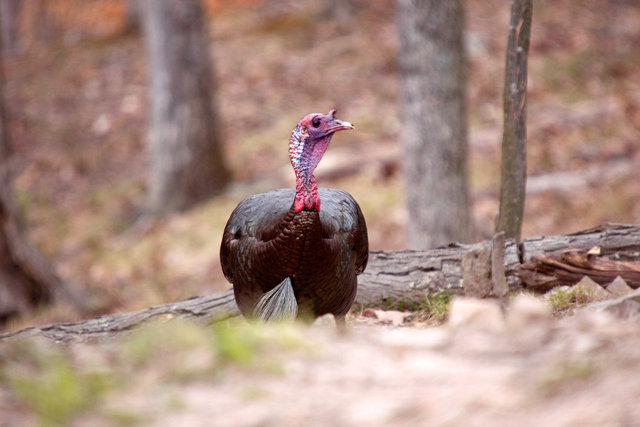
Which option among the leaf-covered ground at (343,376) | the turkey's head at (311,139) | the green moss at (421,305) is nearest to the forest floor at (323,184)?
the leaf-covered ground at (343,376)

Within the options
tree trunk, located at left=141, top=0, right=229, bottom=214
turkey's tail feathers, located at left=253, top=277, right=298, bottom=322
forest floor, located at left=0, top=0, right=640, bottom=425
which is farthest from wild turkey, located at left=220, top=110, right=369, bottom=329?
tree trunk, located at left=141, top=0, right=229, bottom=214

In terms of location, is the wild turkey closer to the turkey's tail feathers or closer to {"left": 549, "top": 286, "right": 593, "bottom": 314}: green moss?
the turkey's tail feathers

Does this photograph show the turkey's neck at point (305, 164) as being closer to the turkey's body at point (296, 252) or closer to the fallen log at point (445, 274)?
the turkey's body at point (296, 252)

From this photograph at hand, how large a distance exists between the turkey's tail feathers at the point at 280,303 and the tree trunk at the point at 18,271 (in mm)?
5181

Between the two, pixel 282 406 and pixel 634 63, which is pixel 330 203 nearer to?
pixel 282 406

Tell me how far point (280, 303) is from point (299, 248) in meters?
0.34

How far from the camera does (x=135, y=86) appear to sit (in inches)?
536

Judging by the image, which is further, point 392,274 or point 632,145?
point 632,145

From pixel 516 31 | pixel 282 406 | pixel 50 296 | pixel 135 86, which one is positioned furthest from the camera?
pixel 135 86

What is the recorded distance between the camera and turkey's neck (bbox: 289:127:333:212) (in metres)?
3.91

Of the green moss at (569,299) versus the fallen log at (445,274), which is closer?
the green moss at (569,299)

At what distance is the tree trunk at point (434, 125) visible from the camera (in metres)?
6.99

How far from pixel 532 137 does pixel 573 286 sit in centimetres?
619

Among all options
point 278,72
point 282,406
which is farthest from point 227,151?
point 282,406
